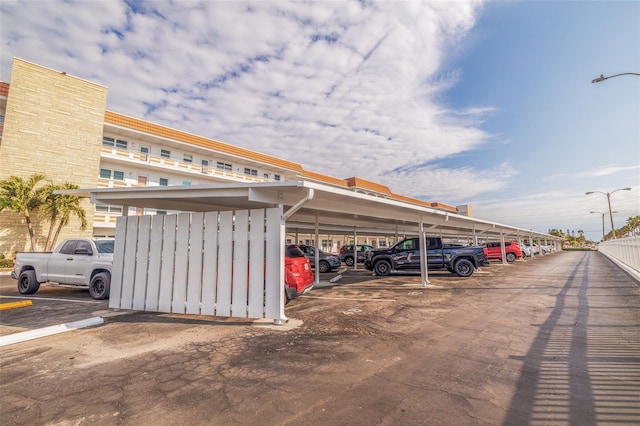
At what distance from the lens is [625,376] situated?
3543 millimetres

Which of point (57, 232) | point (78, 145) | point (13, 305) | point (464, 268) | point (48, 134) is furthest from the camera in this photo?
point (78, 145)

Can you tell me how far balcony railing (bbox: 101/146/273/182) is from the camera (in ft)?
86.3

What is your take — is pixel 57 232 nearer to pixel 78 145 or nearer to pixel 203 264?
pixel 78 145

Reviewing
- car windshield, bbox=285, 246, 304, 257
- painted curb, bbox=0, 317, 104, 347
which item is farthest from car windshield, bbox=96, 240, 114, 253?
car windshield, bbox=285, 246, 304, 257

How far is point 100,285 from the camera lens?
8.84m

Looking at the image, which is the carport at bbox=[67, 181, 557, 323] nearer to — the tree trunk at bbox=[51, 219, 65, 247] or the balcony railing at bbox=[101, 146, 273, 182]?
the tree trunk at bbox=[51, 219, 65, 247]

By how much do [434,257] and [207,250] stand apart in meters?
11.8

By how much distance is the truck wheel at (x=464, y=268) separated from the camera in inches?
566

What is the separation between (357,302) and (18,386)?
690cm

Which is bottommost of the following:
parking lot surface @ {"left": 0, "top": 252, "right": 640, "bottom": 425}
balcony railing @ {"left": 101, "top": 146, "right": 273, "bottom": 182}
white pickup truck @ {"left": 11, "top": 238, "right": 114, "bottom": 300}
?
parking lot surface @ {"left": 0, "top": 252, "right": 640, "bottom": 425}

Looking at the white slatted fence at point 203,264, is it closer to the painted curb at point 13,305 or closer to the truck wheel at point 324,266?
the painted curb at point 13,305

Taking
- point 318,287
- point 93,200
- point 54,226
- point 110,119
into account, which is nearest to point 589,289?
point 318,287

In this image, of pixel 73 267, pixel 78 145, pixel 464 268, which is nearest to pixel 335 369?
pixel 73 267

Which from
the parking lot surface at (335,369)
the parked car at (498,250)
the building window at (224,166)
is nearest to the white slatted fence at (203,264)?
the parking lot surface at (335,369)
